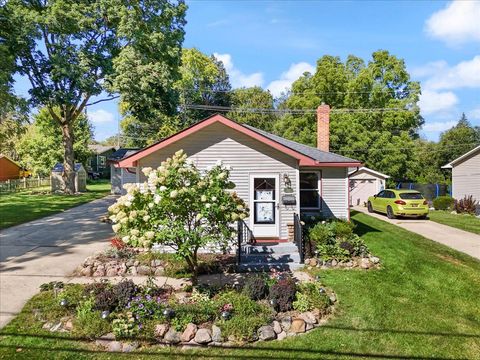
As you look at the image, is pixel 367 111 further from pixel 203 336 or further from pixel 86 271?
pixel 203 336

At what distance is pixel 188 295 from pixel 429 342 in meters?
4.94

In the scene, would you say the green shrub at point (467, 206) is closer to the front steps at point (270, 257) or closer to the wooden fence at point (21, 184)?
the front steps at point (270, 257)

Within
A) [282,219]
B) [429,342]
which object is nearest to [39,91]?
[282,219]

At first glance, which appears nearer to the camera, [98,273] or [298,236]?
[98,273]

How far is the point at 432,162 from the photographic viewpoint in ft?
150

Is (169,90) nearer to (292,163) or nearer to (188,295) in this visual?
(292,163)

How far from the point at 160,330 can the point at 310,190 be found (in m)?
9.52

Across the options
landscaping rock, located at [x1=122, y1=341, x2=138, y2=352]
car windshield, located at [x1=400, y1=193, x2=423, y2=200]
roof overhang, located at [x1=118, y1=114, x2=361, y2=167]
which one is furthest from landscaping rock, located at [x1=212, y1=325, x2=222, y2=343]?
car windshield, located at [x1=400, y1=193, x2=423, y2=200]

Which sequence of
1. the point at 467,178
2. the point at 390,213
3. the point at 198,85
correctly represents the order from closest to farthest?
the point at 390,213, the point at 467,178, the point at 198,85

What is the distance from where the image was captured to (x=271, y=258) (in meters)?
11.2

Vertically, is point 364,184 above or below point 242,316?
above

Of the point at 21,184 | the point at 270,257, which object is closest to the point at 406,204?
the point at 270,257

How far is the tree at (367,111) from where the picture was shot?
35.4 m

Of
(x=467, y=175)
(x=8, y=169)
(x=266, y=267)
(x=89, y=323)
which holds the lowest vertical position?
(x=89, y=323)
